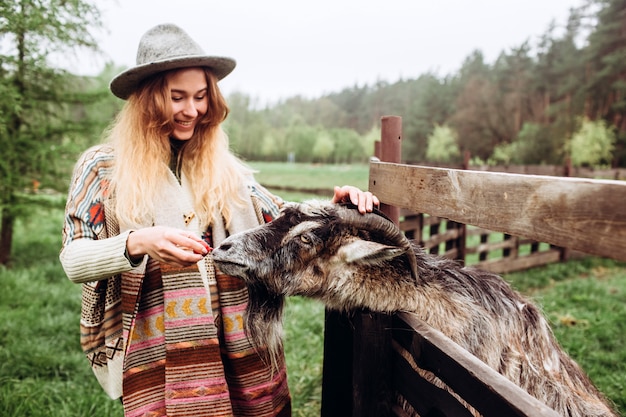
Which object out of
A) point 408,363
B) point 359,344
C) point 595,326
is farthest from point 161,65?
point 595,326

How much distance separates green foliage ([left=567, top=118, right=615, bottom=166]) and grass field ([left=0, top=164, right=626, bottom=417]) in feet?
76.2

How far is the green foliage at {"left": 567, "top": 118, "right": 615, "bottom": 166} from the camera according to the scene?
2748 centimetres

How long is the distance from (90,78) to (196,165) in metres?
7.43

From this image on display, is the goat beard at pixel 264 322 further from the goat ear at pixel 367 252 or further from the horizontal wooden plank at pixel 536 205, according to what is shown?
the horizontal wooden plank at pixel 536 205

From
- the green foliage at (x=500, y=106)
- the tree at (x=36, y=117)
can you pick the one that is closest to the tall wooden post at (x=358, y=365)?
the tree at (x=36, y=117)

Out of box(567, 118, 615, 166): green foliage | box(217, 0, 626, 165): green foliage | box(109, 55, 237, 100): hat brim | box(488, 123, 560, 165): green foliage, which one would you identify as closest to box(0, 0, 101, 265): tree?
box(109, 55, 237, 100): hat brim

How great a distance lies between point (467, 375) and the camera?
145 centimetres

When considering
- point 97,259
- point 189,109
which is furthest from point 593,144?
point 97,259

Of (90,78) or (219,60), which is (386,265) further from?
(90,78)

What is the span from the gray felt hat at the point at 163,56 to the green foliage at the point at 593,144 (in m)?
30.7

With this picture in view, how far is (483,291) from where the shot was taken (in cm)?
228

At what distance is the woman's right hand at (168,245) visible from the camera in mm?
1761

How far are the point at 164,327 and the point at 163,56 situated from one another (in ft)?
4.43

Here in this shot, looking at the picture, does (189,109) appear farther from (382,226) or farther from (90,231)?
(382,226)
